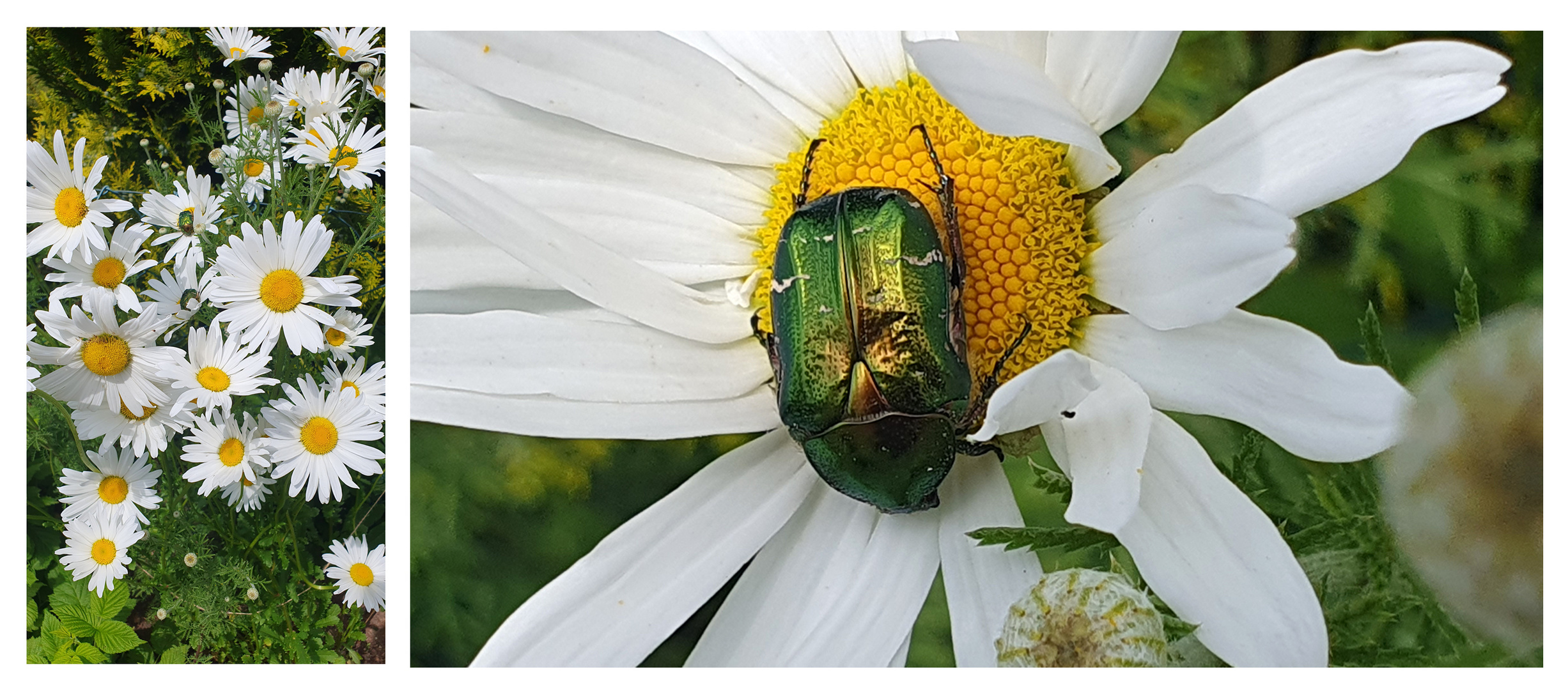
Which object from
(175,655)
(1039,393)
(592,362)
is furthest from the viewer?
(175,655)

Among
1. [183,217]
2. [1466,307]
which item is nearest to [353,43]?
[183,217]

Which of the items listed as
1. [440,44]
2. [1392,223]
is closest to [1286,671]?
[1392,223]

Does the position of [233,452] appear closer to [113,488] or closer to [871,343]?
[113,488]

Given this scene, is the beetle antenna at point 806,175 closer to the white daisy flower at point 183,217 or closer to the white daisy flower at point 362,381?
the white daisy flower at point 362,381

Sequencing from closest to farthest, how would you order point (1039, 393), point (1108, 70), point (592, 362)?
point (1039, 393)
point (1108, 70)
point (592, 362)

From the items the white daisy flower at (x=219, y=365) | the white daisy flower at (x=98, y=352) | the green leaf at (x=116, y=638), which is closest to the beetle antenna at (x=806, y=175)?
the white daisy flower at (x=219, y=365)

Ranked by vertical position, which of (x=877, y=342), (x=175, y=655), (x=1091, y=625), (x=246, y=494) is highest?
(x=877, y=342)
